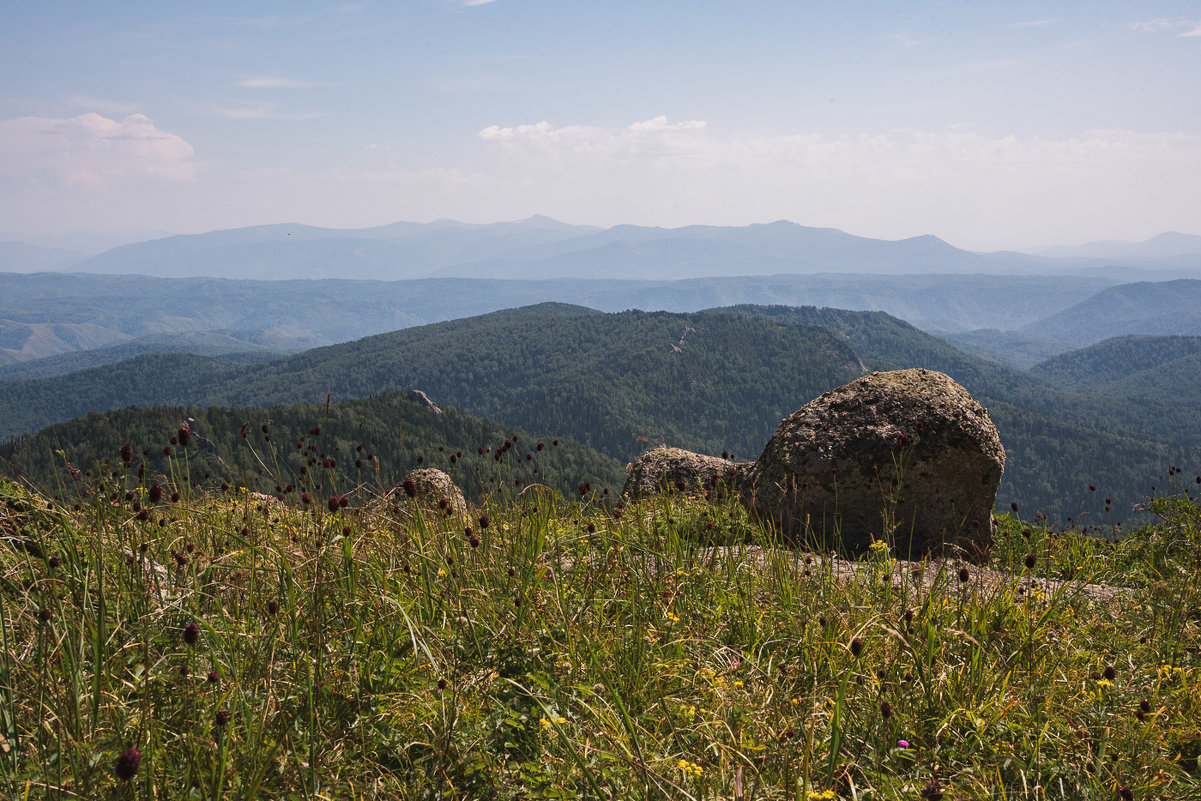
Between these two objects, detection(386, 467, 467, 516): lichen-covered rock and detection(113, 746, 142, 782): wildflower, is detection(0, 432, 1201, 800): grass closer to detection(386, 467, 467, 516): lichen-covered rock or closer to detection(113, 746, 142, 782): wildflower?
detection(113, 746, 142, 782): wildflower

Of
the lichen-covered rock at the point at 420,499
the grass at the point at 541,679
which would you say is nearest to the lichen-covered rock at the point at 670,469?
the lichen-covered rock at the point at 420,499

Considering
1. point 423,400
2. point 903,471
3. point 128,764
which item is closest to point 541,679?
point 128,764

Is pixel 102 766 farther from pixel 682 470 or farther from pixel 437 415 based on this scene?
pixel 437 415

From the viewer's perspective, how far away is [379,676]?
3.46 m

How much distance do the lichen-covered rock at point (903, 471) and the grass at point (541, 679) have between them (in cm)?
250

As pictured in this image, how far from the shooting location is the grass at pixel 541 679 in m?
2.75

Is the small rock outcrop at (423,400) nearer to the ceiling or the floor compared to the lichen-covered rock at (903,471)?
nearer to the floor

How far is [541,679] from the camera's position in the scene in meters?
3.45

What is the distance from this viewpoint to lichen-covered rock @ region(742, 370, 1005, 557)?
7.54 m

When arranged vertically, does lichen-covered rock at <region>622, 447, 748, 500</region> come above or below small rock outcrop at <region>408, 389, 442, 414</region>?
above

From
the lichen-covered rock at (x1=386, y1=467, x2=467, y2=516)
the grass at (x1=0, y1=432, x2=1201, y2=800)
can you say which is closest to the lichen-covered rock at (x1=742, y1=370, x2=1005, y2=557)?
the grass at (x1=0, y1=432, x2=1201, y2=800)

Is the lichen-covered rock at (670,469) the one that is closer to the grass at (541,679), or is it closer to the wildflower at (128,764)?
the grass at (541,679)

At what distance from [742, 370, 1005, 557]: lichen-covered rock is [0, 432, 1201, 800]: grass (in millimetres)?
2500

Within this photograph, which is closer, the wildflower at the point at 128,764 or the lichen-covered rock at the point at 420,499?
the wildflower at the point at 128,764
